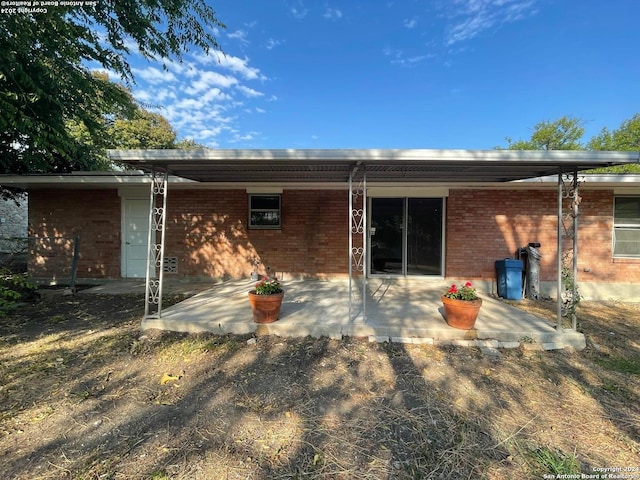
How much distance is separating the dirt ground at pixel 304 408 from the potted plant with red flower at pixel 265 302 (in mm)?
339

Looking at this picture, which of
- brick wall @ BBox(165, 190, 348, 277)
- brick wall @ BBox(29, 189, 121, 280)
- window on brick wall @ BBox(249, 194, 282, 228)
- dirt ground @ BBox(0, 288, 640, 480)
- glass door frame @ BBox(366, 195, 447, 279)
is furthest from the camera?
brick wall @ BBox(29, 189, 121, 280)

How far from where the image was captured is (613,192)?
675 cm

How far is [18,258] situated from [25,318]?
263 inches

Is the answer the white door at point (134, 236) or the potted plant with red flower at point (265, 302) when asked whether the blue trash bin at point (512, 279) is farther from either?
the white door at point (134, 236)

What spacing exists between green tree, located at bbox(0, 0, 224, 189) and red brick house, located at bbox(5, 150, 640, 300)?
1956 mm

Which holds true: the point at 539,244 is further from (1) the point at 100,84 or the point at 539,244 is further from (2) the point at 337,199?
(1) the point at 100,84

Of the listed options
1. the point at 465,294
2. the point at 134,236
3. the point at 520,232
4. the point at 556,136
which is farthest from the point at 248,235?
the point at 556,136

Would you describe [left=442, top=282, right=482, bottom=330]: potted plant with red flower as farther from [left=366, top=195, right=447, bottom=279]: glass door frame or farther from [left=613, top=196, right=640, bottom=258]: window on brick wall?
[left=613, top=196, right=640, bottom=258]: window on brick wall

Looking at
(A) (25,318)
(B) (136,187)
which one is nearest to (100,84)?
(B) (136,187)

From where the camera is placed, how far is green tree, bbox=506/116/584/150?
21.5 m

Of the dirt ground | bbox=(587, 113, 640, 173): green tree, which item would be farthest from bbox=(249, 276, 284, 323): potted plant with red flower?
bbox=(587, 113, 640, 173): green tree

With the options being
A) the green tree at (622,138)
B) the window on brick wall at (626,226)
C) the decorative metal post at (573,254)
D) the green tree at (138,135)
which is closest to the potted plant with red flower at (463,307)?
the decorative metal post at (573,254)

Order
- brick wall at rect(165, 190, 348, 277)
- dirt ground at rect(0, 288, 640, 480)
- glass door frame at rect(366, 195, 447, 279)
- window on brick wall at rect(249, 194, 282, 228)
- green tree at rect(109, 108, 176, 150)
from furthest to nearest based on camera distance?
green tree at rect(109, 108, 176, 150) < window on brick wall at rect(249, 194, 282, 228) < brick wall at rect(165, 190, 348, 277) < glass door frame at rect(366, 195, 447, 279) < dirt ground at rect(0, 288, 640, 480)

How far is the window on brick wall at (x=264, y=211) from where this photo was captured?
297 inches
